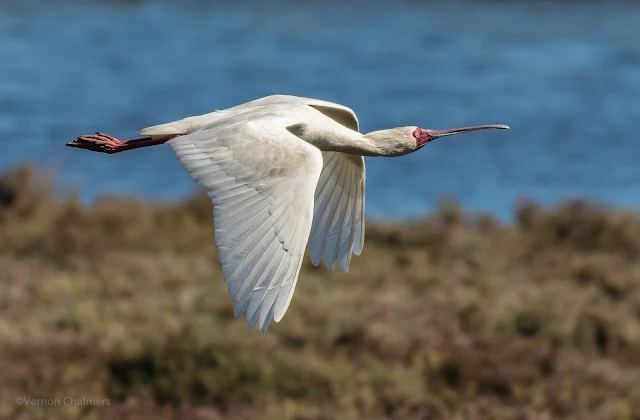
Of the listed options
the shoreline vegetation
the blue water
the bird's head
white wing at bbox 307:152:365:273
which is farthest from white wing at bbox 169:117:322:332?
the blue water

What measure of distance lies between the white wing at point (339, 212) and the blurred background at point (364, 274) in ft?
8.97

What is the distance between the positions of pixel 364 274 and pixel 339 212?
5386 millimetres

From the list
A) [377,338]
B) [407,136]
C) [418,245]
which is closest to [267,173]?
[407,136]

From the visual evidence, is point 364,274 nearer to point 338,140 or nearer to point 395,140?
point 395,140

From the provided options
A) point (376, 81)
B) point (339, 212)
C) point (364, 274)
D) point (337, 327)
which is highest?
point (376, 81)

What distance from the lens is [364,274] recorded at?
10.8 meters

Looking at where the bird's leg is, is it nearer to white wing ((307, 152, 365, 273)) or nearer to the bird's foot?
the bird's foot

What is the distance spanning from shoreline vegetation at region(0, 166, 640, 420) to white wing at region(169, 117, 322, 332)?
3689 millimetres

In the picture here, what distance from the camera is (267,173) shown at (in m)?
4.37

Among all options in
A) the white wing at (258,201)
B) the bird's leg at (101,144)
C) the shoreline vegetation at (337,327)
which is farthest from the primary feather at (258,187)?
the shoreline vegetation at (337,327)

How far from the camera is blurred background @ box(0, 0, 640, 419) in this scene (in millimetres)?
8250

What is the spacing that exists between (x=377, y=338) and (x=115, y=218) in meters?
4.28

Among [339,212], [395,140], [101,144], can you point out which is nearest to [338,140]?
[395,140]

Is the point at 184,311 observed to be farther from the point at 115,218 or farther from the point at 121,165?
the point at 121,165
